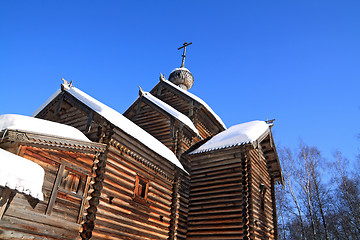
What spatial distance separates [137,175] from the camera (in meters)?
10.9

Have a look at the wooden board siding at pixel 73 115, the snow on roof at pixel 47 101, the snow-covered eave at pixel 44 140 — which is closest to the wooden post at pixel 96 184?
the wooden board siding at pixel 73 115

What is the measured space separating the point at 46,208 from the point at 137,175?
4053mm

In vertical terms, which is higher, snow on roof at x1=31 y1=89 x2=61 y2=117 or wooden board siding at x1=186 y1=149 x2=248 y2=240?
snow on roof at x1=31 y1=89 x2=61 y2=117

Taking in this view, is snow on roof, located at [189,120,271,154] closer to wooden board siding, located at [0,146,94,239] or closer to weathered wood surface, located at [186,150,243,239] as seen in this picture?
weathered wood surface, located at [186,150,243,239]

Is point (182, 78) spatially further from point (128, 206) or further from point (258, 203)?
point (128, 206)

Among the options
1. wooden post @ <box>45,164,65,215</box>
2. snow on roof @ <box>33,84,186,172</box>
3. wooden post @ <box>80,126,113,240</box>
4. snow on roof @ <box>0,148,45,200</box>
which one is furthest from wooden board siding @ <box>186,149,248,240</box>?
snow on roof @ <box>0,148,45,200</box>

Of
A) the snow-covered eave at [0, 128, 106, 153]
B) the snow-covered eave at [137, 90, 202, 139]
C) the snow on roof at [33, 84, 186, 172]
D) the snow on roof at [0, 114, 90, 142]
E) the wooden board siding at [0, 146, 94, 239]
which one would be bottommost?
the wooden board siding at [0, 146, 94, 239]

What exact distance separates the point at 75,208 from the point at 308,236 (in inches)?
1372

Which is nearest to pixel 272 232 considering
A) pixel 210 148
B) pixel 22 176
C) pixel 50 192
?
pixel 210 148

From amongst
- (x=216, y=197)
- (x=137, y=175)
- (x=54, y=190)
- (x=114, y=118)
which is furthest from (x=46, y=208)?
(x=216, y=197)

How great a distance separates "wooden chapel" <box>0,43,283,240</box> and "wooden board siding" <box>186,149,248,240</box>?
0.16ft

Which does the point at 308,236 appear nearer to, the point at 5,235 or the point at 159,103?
the point at 159,103

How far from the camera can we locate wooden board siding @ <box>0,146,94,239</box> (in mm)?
6629

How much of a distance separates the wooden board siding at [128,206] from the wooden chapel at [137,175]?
37 mm
